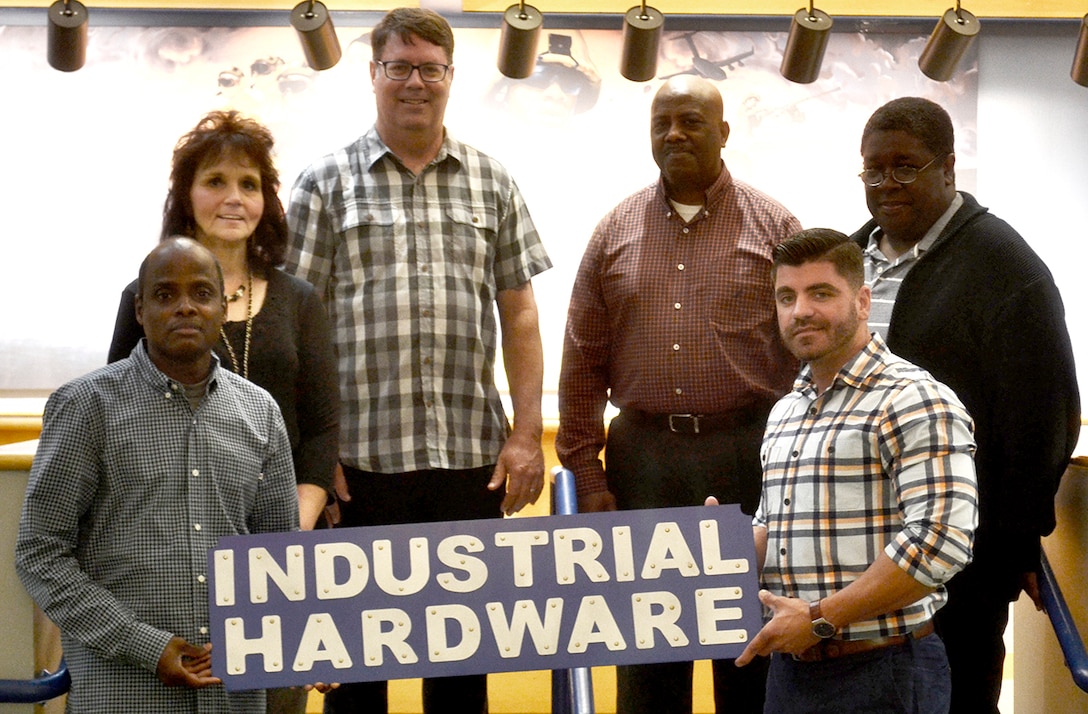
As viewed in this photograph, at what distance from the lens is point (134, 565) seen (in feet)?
6.63

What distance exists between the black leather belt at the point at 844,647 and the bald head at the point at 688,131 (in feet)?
4.26

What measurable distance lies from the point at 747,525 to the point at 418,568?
517 mm

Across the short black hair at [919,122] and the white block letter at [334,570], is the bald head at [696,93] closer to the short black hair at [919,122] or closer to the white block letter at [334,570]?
the short black hair at [919,122]

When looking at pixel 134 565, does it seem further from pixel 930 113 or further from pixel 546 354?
pixel 546 354

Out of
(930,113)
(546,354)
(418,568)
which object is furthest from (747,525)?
(546,354)

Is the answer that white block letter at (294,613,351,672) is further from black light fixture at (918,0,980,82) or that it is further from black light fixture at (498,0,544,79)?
black light fixture at (918,0,980,82)

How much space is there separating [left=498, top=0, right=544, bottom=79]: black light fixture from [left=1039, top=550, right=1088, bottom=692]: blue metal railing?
1.94 metres

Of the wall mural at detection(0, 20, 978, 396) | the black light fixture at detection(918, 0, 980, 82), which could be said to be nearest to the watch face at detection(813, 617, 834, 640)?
the black light fixture at detection(918, 0, 980, 82)

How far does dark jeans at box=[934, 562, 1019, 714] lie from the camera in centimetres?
250

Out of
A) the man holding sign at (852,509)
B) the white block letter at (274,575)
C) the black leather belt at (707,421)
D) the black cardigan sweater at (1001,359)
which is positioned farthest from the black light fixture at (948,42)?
the white block letter at (274,575)

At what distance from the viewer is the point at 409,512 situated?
2783 millimetres

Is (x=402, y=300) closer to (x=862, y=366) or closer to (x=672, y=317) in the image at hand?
(x=672, y=317)

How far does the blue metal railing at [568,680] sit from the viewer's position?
7.16ft

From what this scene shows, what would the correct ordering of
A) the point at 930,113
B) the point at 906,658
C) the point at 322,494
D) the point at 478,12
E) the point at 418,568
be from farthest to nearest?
1. the point at 478,12
2. the point at 930,113
3. the point at 322,494
4. the point at 906,658
5. the point at 418,568
